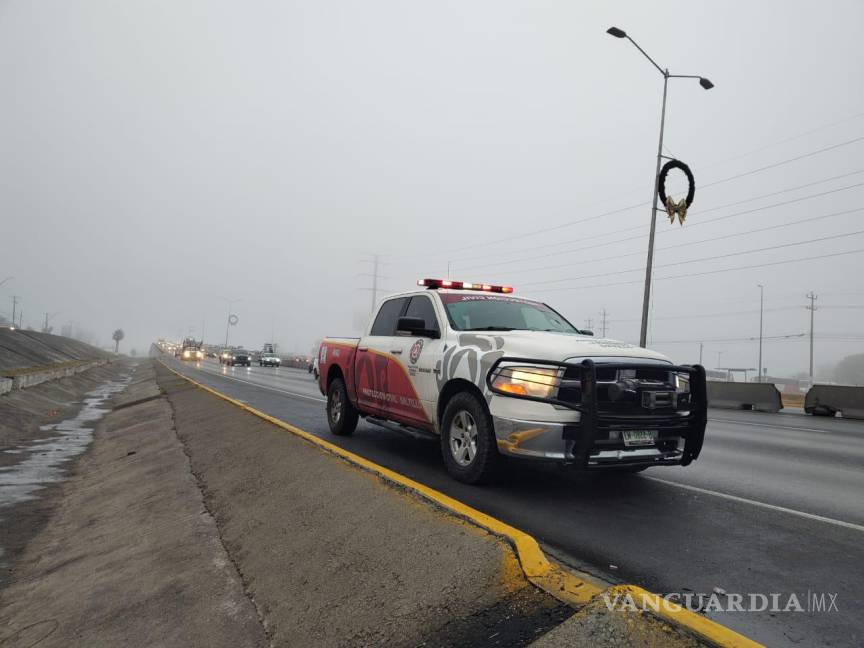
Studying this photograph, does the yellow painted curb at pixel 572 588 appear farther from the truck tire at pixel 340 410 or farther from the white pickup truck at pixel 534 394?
the truck tire at pixel 340 410

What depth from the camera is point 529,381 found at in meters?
4.65

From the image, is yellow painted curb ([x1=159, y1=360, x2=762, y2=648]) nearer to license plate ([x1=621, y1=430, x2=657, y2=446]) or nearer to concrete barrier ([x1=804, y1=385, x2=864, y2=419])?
license plate ([x1=621, y1=430, x2=657, y2=446])

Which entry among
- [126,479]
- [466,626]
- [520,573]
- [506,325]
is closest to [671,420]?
[506,325]

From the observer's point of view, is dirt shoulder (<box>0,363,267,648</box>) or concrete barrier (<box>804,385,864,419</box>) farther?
concrete barrier (<box>804,385,864,419</box>)

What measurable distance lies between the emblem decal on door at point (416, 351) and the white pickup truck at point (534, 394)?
13mm

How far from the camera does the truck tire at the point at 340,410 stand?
27.0ft

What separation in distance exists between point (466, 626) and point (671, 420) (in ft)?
9.80

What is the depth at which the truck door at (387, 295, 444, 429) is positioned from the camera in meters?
5.83

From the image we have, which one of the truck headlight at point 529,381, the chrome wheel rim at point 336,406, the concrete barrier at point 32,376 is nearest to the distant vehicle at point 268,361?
the concrete barrier at point 32,376

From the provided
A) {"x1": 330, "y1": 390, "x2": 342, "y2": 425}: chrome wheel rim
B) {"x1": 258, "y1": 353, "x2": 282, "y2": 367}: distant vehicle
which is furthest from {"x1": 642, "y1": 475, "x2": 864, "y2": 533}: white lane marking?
{"x1": 258, "y1": 353, "x2": 282, "y2": 367}: distant vehicle

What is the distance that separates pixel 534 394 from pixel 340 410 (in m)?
4.46

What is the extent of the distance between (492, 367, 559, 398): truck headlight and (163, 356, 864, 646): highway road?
0.99m

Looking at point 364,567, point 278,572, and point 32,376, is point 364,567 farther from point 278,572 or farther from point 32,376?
point 32,376

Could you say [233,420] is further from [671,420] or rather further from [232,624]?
[671,420]
